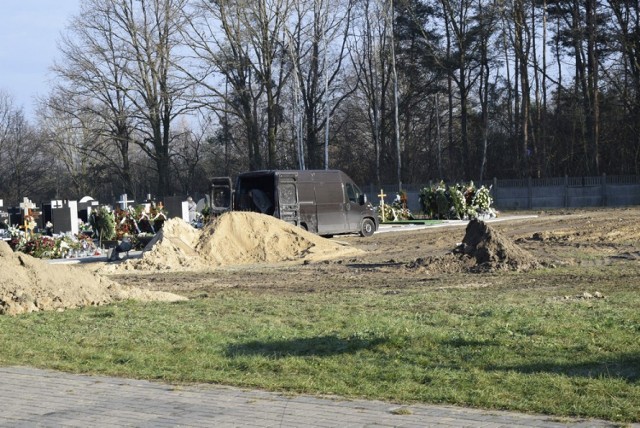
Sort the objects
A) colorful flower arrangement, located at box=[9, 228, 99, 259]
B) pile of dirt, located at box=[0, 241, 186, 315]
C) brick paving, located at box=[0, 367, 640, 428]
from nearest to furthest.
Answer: brick paving, located at box=[0, 367, 640, 428], pile of dirt, located at box=[0, 241, 186, 315], colorful flower arrangement, located at box=[9, 228, 99, 259]

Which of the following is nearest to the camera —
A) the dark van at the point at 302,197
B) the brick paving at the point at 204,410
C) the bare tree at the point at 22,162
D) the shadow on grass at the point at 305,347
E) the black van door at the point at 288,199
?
the brick paving at the point at 204,410

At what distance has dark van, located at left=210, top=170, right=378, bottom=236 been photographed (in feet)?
105

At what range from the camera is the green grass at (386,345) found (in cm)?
862

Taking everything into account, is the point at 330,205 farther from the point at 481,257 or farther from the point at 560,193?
the point at 560,193

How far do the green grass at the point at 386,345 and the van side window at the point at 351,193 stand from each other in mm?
18718

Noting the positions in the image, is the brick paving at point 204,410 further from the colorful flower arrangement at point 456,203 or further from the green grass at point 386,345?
the colorful flower arrangement at point 456,203

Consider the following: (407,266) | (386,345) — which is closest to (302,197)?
(407,266)

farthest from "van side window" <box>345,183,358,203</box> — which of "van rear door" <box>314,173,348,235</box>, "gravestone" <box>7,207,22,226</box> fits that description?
"gravestone" <box>7,207,22,226</box>

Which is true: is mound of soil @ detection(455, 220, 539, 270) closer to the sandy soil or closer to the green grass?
the sandy soil

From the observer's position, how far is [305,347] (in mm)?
10969

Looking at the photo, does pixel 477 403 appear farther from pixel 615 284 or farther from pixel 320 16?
pixel 320 16

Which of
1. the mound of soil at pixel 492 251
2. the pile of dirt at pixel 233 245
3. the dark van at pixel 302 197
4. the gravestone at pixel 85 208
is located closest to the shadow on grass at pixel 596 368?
the mound of soil at pixel 492 251

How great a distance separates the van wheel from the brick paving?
26622 millimetres

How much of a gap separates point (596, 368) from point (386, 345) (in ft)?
8.01
